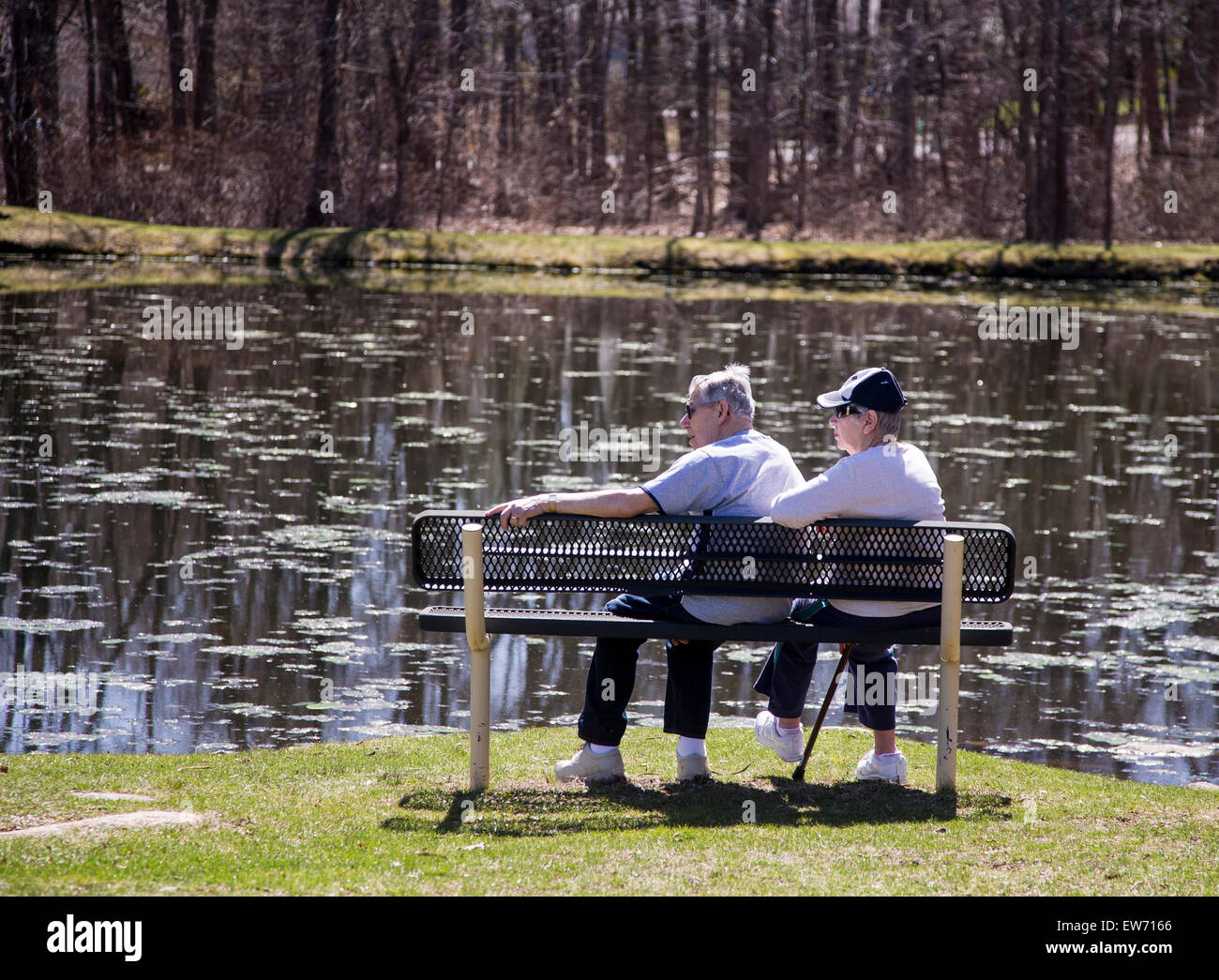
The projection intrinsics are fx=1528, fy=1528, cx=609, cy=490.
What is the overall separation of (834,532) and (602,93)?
1333 inches

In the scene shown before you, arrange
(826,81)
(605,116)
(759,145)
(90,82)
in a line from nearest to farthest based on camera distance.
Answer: (90,82) → (759,145) → (605,116) → (826,81)

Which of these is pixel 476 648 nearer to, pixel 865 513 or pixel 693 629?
pixel 693 629

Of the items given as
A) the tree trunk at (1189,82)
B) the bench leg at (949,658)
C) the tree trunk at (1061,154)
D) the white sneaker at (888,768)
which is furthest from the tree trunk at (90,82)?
the bench leg at (949,658)

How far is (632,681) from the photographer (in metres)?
5.00

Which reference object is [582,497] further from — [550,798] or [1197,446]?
[1197,446]

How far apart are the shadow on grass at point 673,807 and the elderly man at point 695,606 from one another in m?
0.13

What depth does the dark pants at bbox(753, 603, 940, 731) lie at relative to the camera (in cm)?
497

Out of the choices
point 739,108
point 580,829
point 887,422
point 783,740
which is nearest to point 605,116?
point 739,108

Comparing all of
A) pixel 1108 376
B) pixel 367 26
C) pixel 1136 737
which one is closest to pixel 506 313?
pixel 1108 376

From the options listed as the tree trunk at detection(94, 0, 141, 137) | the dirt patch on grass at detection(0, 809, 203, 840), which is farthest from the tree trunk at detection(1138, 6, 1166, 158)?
the dirt patch on grass at detection(0, 809, 203, 840)

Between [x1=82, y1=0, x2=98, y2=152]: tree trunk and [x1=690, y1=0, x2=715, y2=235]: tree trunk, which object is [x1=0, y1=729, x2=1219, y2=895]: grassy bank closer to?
[x1=690, y1=0, x2=715, y2=235]: tree trunk

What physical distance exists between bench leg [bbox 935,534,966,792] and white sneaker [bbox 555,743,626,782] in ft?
3.40

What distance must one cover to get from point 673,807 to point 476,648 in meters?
0.78

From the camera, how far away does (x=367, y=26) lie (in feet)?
112
